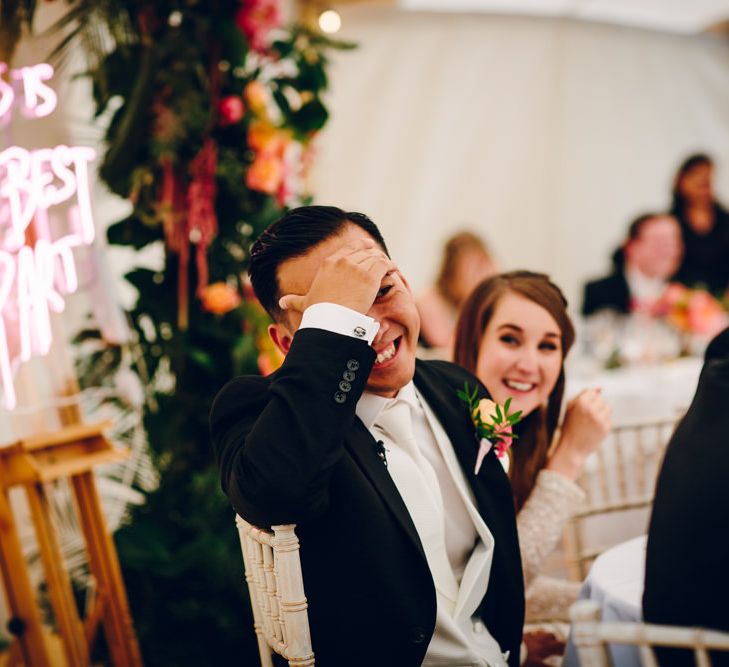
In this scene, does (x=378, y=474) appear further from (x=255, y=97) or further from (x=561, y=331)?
(x=255, y=97)

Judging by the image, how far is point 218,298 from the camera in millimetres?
2527

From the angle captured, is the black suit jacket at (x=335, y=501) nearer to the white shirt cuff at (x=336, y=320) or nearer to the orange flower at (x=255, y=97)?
the white shirt cuff at (x=336, y=320)

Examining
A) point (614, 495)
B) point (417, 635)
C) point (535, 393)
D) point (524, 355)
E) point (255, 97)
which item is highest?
point (255, 97)

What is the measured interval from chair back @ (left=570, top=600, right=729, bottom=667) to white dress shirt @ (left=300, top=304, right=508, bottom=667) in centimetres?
39

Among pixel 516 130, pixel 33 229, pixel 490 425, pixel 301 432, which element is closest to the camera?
pixel 301 432

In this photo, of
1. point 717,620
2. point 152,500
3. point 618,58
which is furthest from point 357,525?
point 618,58

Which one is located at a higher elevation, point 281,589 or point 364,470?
point 364,470

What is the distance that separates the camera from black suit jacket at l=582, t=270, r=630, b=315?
4.66 m

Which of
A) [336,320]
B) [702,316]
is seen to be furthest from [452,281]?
[336,320]

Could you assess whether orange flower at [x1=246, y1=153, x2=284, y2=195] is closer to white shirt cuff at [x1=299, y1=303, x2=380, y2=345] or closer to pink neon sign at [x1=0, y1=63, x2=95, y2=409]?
pink neon sign at [x1=0, y1=63, x2=95, y2=409]

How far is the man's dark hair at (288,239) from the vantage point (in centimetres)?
128

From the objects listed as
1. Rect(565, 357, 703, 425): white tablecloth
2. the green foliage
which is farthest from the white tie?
Rect(565, 357, 703, 425): white tablecloth

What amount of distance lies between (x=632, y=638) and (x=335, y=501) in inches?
20.0

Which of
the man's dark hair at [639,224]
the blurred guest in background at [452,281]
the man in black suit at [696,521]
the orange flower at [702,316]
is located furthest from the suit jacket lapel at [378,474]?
the man's dark hair at [639,224]
